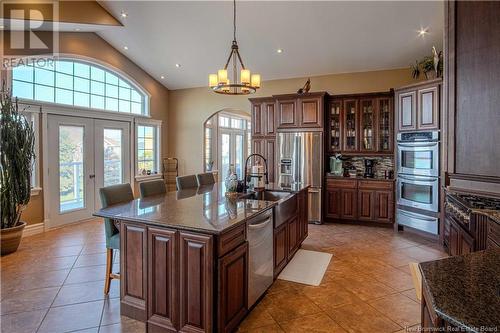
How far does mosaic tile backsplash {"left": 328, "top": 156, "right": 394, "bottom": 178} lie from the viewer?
5.84 meters

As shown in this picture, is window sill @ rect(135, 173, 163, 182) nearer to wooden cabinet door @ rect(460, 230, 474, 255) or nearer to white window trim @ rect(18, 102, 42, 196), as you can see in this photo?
white window trim @ rect(18, 102, 42, 196)

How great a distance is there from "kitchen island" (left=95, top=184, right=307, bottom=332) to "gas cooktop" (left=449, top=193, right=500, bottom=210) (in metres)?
1.62

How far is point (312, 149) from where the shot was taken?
227 inches

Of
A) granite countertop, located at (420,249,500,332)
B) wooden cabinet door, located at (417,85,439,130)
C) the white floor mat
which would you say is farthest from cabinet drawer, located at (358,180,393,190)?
granite countertop, located at (420,249,500,332)

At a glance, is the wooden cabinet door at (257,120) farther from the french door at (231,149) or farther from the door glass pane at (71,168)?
the door glass pane at (71,168)

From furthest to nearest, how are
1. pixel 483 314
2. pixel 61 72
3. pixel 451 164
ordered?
pixel 61 72 → pixel 451 164 → pixel 483 314

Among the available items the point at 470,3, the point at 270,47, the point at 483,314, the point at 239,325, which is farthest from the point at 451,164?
the point at 270,47

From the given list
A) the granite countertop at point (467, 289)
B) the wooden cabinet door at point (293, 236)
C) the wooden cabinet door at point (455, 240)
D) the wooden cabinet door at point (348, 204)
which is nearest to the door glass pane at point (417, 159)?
the wooden cabinet door at point (348, 204)

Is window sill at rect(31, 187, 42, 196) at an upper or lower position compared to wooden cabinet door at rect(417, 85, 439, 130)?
lower

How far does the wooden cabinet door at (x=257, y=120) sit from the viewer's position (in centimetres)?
639

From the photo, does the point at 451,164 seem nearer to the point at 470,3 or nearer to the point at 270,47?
the point at 470,3

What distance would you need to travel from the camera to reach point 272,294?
302 centimetres

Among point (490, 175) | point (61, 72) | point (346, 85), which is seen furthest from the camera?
point (346, 85)

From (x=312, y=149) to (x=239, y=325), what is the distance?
12.9 feet
